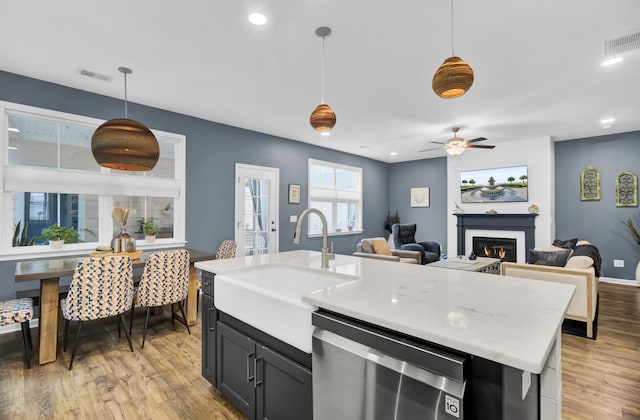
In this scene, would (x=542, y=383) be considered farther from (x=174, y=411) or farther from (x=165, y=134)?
(x=165, y=134)

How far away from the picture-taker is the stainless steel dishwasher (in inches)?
33.7

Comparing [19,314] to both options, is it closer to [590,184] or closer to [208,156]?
[208,156]

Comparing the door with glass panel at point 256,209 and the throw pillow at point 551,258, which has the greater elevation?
the door with glass panel at point 256,209

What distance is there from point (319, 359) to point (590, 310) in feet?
10.5

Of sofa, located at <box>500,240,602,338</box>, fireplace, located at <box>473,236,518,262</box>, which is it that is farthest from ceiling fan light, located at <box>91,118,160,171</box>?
fireplace, located at <box>473,236,518,262</box>

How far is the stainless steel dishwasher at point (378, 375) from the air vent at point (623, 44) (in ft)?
10.7

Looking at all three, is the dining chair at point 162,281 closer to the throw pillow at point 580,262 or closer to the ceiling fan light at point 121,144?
the ceiling fan light at point 121,144

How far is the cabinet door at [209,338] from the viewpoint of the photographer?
1961 millimetres

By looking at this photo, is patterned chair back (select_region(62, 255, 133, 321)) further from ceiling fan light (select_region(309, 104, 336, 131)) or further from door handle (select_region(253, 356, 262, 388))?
ceiling fan light (select_region(309, 104, 336, 131))

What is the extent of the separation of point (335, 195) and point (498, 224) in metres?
3.45

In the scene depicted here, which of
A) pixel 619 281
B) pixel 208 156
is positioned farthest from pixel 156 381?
pixel 619 281

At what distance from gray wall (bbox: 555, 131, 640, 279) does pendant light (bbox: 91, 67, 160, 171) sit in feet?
23.2

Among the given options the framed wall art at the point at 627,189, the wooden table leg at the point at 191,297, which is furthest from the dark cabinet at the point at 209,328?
the framed wall art at the point at 627,189

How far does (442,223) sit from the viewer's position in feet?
24.9
